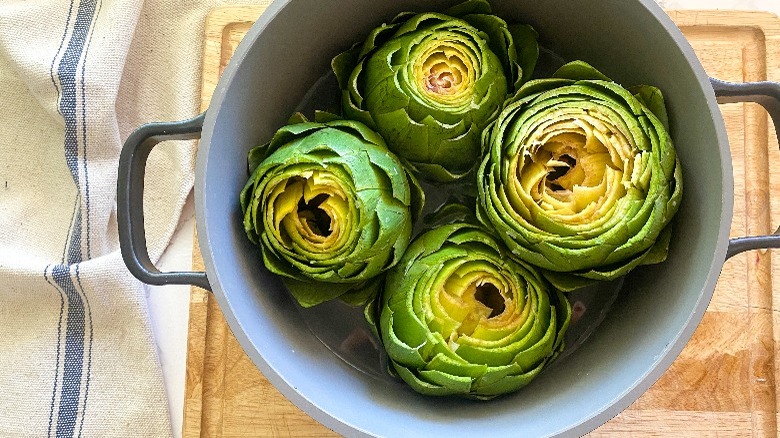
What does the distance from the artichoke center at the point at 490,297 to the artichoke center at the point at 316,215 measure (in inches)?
7.1

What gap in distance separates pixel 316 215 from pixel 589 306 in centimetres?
34

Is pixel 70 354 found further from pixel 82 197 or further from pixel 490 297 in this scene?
pixel 490 297

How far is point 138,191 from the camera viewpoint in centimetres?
88

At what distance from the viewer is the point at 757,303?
105 cm

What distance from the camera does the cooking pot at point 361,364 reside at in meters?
0.83

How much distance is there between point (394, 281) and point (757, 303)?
0.44 m

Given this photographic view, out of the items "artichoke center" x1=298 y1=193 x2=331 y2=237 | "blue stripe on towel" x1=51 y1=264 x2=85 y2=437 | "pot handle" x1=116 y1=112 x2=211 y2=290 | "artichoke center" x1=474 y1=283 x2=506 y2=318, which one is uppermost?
"pot handle" x1=116 y1=112 x2=211 y2=290

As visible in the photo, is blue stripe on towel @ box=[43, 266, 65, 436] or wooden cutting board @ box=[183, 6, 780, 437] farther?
blue stripe on towel @ box=[43, 266, 65, 436]

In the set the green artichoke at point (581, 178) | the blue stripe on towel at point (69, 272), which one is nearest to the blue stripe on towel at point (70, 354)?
the blue stripe on towel at point (69, 272)

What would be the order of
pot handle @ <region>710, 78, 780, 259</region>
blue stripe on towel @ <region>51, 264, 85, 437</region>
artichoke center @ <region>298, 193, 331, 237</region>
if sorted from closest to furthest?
pot handle @ <region>710, 78, 780, 259</region>, artichoke center @ <region>298, 193, 331, 237</region>, blue stripe on towel @ <region>51, 264, 85, 437</region>

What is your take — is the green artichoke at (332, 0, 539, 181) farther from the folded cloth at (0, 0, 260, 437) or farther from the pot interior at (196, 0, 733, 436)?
the folded cloth at (0, 0, 260, 437)

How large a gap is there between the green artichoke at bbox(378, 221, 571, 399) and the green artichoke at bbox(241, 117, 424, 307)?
0.13ft

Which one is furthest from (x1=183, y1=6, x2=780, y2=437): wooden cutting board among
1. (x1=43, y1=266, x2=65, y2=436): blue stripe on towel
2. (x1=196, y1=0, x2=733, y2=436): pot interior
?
(x1=43, y1=266, x2=65, y2=436): blue stripe on towel

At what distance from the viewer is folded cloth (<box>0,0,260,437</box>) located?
114cm
